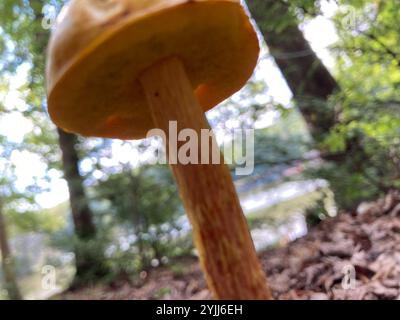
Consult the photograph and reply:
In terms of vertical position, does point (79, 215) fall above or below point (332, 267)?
below

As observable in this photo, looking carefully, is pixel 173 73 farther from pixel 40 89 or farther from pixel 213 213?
pixel 40 89

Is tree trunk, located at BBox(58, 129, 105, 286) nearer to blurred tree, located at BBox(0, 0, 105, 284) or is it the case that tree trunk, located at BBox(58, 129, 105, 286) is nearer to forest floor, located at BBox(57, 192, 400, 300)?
blurred tree, located at BBox(0, 0, 105, 284)

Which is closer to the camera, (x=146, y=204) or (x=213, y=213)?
(x=213, y=213)

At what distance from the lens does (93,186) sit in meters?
3.20

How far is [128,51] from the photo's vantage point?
778 mm

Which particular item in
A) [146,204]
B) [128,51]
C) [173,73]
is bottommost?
[146,204]

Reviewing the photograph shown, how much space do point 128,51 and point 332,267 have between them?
1304 millimetres

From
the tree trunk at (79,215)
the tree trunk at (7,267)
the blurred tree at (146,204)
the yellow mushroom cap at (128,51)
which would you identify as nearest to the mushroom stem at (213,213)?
the yellow mushroom cap at (128,51)

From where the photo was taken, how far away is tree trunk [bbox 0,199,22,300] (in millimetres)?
3176

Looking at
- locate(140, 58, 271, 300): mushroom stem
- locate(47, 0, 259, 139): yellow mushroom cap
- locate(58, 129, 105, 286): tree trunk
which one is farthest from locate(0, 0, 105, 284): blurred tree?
locate(140, 58, 271, 300): mushroom stem

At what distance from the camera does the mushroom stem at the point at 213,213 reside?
30.7 inches

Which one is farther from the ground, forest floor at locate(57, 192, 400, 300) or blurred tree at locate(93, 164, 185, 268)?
forest floor at locate(57, 192, 400, 300)

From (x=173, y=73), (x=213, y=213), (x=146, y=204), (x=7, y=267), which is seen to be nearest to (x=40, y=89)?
(x=146, y=204)

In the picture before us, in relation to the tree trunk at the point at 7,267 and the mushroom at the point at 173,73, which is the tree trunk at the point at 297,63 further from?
Result: the tree trunk at the point at 7,267
